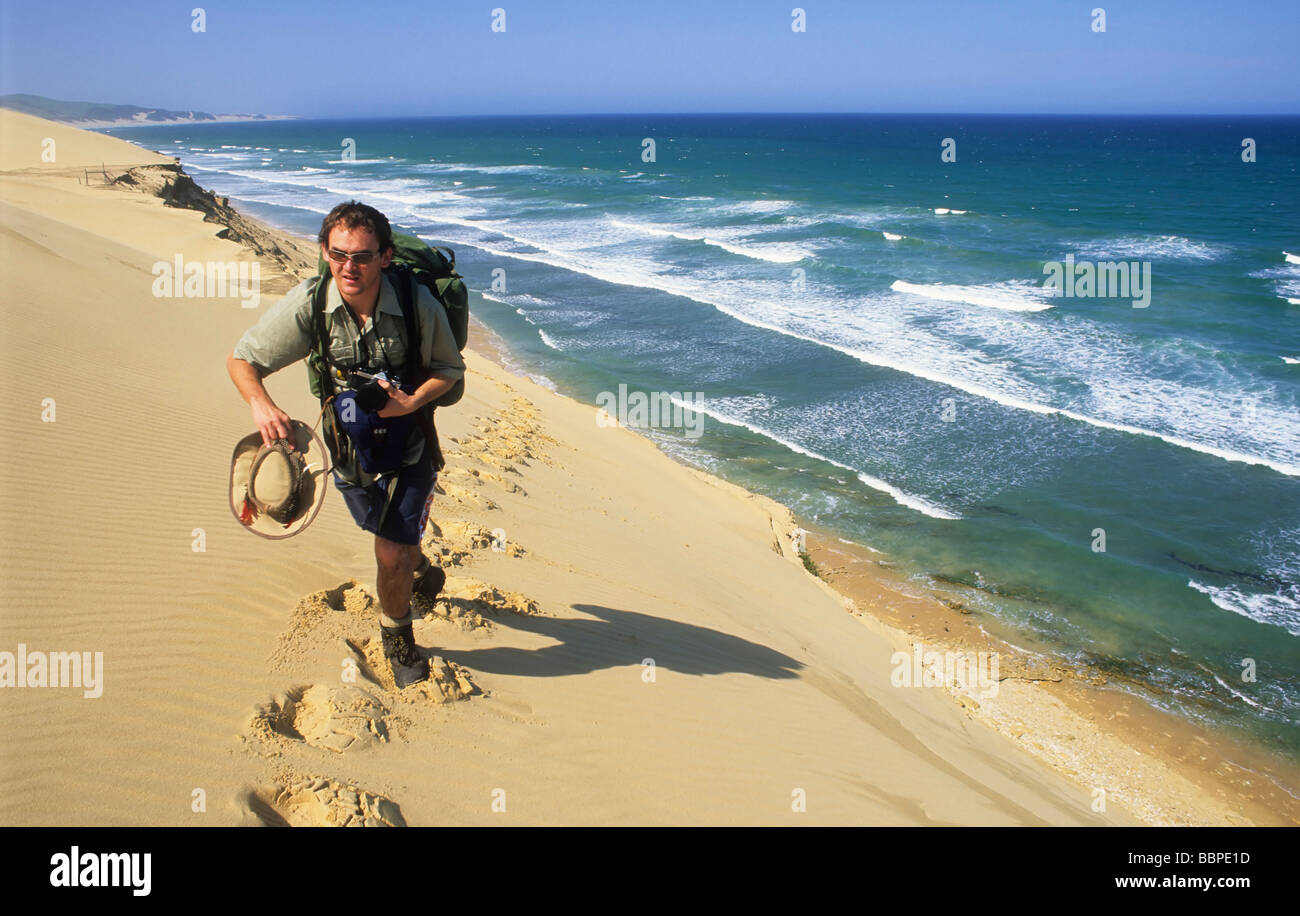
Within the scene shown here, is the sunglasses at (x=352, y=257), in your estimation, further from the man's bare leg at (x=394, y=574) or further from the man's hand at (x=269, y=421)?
the man's bare leg at (x=394, y=574)

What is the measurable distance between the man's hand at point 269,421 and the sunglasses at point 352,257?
0.61 m

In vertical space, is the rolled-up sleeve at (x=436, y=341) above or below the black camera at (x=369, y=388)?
above

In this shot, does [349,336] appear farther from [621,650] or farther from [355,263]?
[621,650]

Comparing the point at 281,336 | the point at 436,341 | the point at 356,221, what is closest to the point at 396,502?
the point at 436,341

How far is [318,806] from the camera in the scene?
10.1 ft

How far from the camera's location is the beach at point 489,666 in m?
3.31

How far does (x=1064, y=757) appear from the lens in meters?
7.38

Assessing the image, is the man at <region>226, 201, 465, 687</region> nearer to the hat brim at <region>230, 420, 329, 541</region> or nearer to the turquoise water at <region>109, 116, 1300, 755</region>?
the hat brim at <region>230, 420, 329, 541</region>

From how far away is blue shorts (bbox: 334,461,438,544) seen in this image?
11.6 ft

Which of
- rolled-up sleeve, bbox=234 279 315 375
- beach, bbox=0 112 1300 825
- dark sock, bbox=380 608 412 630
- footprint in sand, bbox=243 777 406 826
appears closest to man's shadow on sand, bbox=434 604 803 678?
beach, bbox=0 112 1300 825

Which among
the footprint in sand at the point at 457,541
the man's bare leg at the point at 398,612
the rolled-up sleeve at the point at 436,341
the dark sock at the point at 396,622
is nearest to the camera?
the rolled-up sleeve at the point at 436,341

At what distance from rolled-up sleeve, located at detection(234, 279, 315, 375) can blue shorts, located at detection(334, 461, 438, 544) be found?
0.57 m

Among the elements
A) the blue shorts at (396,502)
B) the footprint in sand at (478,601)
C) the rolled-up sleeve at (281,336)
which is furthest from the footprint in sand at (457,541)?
the rolled-up sleeve at (281,336)
